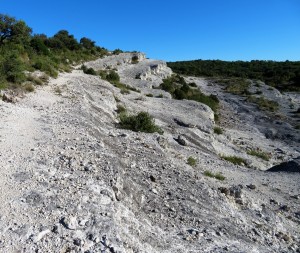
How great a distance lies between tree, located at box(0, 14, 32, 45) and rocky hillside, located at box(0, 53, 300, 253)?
50.9 ft

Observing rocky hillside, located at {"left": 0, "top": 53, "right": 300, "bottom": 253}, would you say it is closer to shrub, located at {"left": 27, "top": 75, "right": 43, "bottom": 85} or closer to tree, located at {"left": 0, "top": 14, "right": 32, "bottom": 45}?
shrub, located at {"left": 27, "top": 75, "right": 43, "bottom": 85}

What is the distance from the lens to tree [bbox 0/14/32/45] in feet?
110

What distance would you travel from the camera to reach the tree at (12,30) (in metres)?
33.7

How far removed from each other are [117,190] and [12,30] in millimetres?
30220

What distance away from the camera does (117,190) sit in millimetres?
8938

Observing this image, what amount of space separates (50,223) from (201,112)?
74.1ft

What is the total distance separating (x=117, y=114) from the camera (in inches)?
826

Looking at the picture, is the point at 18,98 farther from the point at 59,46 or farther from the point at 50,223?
the point at 59,46

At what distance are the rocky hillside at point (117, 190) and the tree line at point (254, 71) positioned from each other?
55.4 metres

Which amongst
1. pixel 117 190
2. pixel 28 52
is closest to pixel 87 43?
pixel 28 52

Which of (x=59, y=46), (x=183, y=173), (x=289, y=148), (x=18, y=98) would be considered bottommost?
(x=289, y=148)

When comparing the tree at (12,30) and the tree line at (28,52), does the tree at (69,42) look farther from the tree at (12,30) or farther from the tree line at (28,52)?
the tree at (12,30)

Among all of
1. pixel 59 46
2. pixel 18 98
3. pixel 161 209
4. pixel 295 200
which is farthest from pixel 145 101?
pixel 59 46

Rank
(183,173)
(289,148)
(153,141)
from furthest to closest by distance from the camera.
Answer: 1. (289,148)
2. (153,141)
3. (183,173)
